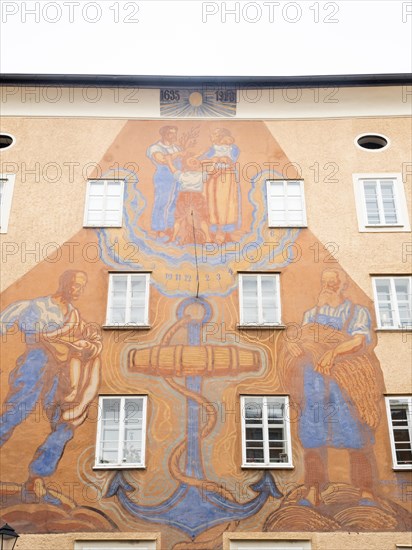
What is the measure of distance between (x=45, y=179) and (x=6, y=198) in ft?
3.67

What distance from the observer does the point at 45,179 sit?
1881cm

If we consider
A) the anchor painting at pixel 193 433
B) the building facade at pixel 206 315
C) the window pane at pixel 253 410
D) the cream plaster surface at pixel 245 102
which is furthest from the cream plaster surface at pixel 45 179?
the window pane at pixel 253 410

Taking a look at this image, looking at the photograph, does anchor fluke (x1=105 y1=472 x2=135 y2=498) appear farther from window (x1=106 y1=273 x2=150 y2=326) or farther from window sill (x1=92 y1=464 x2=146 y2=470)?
window (x1=106 y1=273 x2=150 y2=326)

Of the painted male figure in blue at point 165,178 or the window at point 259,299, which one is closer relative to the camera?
the window at point 259,299

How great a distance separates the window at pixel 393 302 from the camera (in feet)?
55.1

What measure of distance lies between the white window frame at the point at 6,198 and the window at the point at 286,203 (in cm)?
667

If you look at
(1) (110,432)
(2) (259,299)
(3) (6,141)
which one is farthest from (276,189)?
(1) (110,432)

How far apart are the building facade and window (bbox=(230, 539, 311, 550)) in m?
0.04

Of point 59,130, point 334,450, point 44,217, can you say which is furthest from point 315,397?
point 59,130

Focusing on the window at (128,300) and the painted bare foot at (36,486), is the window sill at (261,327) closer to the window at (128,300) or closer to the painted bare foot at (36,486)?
the window at (128,300)

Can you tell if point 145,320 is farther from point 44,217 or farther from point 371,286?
point 371,286

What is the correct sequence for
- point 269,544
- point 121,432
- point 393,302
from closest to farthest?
point 269,544 < point 121,432 < point 393,302

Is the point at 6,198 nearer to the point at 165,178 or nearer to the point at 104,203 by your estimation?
the point at 104,203

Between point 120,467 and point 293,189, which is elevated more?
point 293,189
